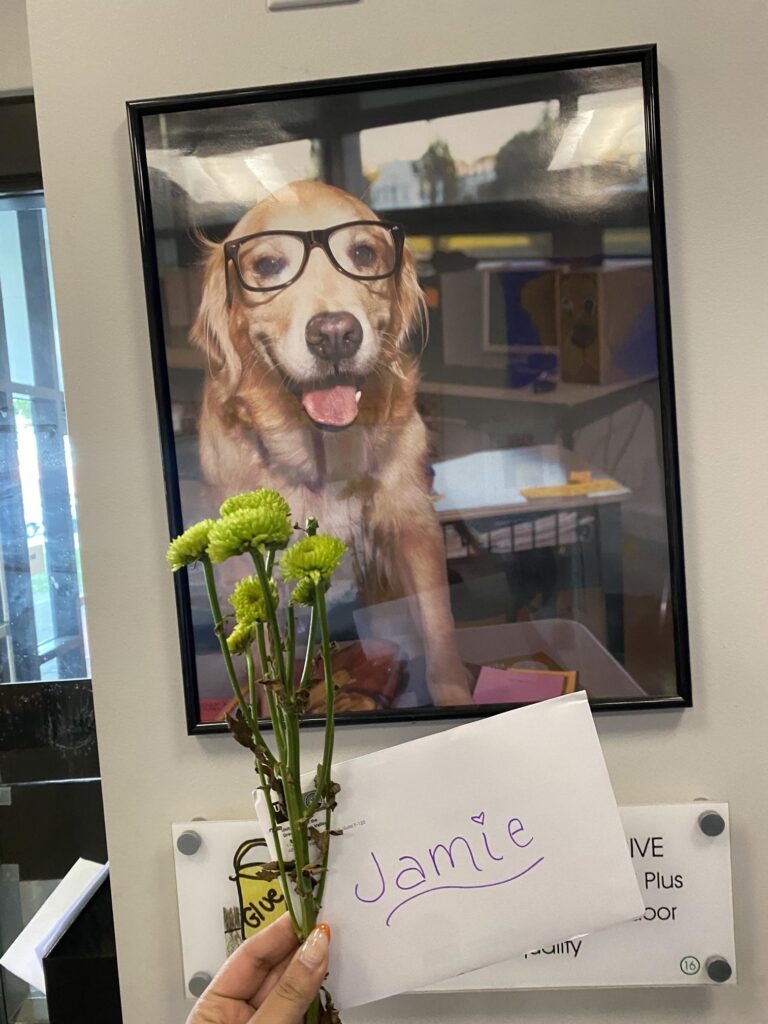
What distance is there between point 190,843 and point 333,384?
20.5 inches

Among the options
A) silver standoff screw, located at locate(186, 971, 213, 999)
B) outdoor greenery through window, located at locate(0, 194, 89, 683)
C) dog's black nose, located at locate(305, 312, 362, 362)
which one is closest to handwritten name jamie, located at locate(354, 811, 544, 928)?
silver standoff screw, located at locate(186, 971, 213, 999)

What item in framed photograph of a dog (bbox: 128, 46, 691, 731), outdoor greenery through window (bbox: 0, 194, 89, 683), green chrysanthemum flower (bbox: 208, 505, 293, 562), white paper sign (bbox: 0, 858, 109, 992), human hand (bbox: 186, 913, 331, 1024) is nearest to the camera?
green chrysanthemum flower (bbox: 208, 505, 293, 562)

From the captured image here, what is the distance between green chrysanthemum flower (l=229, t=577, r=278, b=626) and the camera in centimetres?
58

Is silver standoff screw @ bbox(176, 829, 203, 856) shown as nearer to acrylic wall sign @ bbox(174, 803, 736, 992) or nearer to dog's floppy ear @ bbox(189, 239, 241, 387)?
acrylic wall sign @ bbox(174, 803, 736, 992)

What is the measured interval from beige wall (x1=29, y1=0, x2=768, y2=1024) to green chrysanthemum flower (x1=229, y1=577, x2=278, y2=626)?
34cm

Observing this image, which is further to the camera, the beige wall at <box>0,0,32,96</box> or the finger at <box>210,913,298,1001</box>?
the beige wall at <box>0,0,32,96</box>

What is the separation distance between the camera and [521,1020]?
2.95 feet

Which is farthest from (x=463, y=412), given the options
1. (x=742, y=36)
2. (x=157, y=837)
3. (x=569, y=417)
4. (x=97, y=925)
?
(x=97, y=925)

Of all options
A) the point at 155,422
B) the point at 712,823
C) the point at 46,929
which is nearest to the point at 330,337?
the point at 155,422

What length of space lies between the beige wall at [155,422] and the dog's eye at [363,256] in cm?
19

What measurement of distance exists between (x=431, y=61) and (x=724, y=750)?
781 millimetres

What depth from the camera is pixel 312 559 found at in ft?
1.82

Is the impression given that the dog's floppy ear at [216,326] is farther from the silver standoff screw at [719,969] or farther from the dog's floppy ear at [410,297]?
the silver standoff screw at [719,969]

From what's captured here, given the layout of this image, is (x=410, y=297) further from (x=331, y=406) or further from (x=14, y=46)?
(x=14, y=46)
